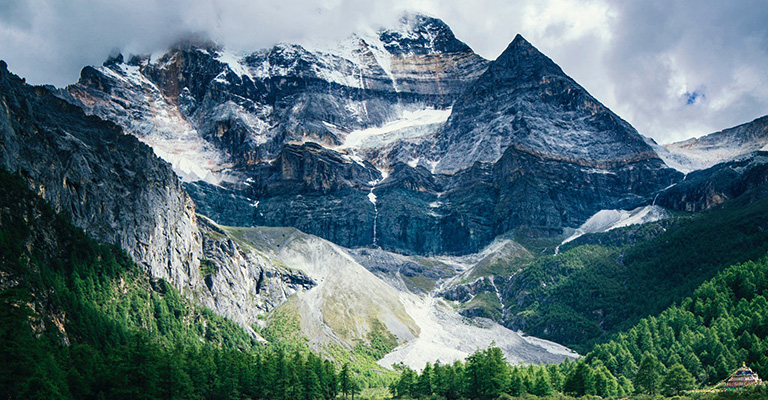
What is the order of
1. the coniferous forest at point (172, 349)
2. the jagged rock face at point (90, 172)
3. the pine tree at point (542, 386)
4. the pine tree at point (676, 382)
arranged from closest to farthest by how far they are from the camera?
the coniferous forest at point (172, 349) < the pine tree at point (676, 382) < the pine tree at point (542, 386) < the jagged rock face at point (90, 172)

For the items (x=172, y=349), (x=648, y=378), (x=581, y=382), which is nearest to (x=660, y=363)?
(x=648, y=378)

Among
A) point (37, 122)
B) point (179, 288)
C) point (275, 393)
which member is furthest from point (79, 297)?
point (179, 288)

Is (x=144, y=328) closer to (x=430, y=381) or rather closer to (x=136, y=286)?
(x=136, y=286)

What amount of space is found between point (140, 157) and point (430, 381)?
113 meters

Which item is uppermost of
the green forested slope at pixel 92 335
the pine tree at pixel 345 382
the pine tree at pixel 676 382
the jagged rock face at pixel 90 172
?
the jagged rock face at pixel 90 172

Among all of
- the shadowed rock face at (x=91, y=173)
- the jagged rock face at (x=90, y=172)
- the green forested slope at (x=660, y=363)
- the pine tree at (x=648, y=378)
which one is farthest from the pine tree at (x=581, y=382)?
the jagged rock face at (x=90, y=172)

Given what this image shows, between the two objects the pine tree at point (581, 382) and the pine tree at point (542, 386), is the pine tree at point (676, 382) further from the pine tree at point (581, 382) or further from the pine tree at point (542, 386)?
the pine tree at point (542, 386)

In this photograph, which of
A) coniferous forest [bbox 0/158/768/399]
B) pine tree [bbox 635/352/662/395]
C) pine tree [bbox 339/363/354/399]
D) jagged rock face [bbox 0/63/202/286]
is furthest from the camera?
jagged rock face [bbox 0/63/202/286]

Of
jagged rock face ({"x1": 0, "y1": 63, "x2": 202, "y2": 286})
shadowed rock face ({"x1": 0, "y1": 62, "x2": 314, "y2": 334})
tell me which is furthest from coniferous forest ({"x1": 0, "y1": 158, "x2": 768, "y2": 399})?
jagged rock face ({"x1": 0, "y1": 63, "x2": 202, "y2": 286})

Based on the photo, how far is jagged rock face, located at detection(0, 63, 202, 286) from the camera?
141500 mm

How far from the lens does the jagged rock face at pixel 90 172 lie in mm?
141500

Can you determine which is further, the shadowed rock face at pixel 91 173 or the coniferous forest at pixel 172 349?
the shadowed rock face at pixel 91 173

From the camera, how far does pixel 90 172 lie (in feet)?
544

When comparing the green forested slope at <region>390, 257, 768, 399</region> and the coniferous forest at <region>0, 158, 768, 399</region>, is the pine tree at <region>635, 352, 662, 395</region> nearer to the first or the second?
the green forested slope at <region>390, 257, 768, 399</region>
